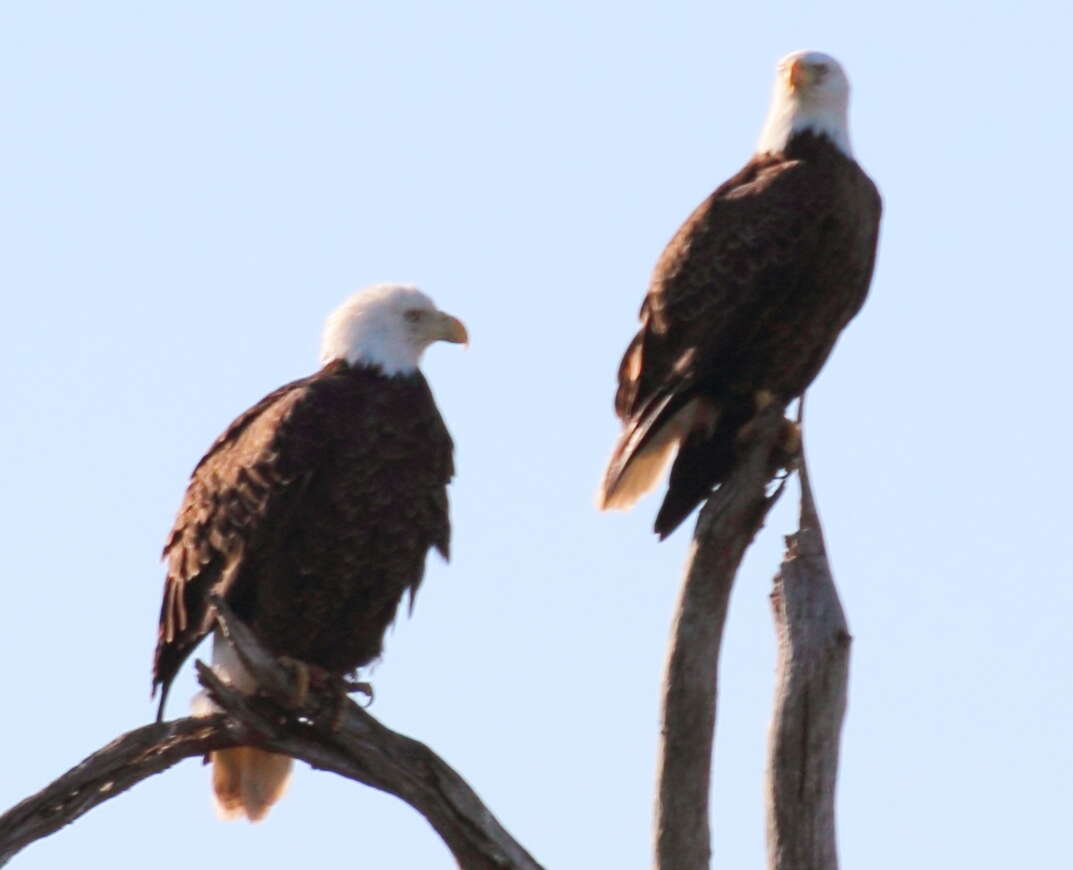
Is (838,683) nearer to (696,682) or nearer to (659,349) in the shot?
(696,682)

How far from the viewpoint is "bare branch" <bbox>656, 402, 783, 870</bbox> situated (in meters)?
6.78

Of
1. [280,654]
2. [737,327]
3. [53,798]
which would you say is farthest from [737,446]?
A: [53,798]

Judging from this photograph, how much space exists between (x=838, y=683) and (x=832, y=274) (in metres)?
1.74

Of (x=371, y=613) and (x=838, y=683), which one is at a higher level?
(x=371, y=613)

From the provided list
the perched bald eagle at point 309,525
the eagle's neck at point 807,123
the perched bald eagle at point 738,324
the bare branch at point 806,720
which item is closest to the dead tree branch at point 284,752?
the perched bald eagle at point 309,525

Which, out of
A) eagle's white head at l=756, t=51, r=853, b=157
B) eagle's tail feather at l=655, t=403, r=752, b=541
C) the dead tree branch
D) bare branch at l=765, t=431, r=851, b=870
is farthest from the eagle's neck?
the dead tree branch

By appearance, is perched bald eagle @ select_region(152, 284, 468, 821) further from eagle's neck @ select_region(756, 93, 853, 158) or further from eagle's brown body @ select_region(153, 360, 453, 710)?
eagle's neck @ select_region(756, 93, 853, 158)

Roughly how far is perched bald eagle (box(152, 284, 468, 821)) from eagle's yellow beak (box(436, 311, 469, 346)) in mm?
345

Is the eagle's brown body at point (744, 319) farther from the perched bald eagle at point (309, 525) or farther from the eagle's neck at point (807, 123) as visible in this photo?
the perched bald eagle at point (309, 525)

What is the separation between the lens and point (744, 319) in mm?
7957

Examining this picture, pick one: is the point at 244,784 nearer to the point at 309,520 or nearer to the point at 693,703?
the point at 309,520

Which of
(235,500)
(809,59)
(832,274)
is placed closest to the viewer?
(235,500)

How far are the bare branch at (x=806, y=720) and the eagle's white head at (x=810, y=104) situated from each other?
2.05 metres

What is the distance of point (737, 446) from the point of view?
7762 millimetres
